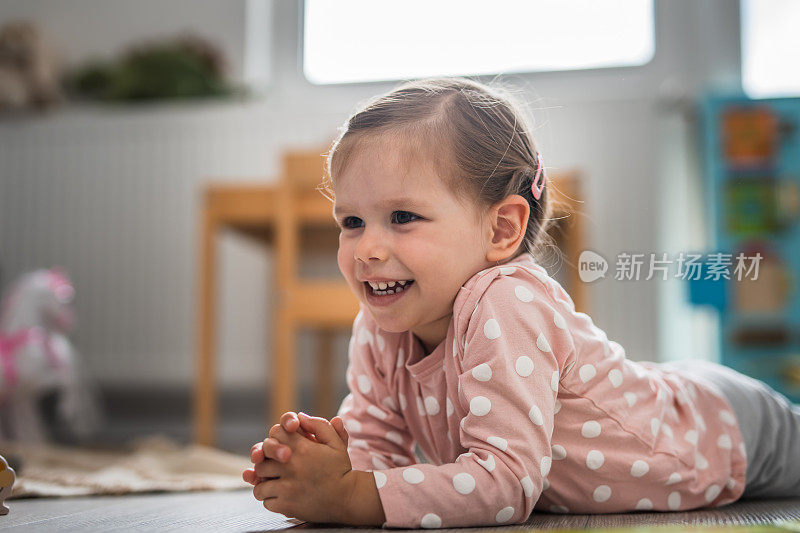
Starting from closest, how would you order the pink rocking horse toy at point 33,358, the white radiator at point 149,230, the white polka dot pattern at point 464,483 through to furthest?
1. the white polka dot pattern at point 464,483
2. the pink rocking horse toy at point 33,358
3. the white radiator at point 149,230

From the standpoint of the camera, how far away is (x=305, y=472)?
57cm

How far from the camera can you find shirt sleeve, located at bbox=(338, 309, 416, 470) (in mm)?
771

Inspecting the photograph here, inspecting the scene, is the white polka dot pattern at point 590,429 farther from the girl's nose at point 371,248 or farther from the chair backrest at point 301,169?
the chair backrest at point 301,169

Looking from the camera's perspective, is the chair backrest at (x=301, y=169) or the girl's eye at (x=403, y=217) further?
the chair backrest at (x=301, y=169)

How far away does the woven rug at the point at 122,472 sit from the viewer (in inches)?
36.8

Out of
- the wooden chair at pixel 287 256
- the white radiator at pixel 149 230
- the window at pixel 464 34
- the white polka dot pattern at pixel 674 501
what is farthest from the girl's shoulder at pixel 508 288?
the white radiator at pixel 149 230

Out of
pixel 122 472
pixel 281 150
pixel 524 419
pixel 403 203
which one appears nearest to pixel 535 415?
pixel 524 419

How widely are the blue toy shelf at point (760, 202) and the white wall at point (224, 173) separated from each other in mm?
146

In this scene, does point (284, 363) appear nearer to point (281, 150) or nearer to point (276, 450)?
point (281, 150)

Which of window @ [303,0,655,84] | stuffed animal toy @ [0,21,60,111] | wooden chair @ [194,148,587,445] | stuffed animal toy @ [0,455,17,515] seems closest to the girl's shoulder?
stuffed animal toy @ [0,455,17,515]

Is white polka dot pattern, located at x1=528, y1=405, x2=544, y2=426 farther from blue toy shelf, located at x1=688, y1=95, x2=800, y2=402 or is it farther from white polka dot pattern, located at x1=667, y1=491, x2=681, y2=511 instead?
blue toy shelf, located at x1=688, y1=95, x2=800, y2=402

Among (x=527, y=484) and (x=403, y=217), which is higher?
(x=403, y=217)

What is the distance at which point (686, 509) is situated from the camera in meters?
0.72

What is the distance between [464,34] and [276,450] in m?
1.77
